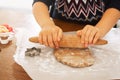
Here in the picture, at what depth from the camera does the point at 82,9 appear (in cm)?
80

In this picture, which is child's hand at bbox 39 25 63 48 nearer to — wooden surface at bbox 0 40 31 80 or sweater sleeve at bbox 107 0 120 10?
wooden surface at bbox 0 40 31 80

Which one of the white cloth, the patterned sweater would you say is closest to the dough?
the white cloth

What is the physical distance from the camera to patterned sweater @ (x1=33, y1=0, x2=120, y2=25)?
793mm

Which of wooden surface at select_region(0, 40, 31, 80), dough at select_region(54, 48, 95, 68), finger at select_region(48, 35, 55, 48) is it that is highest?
finger at select_region(48, 35, 55, 48)

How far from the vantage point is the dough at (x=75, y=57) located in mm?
565

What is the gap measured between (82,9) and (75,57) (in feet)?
0.86

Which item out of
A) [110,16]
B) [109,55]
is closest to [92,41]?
[109,55]

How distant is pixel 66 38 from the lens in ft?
2.05

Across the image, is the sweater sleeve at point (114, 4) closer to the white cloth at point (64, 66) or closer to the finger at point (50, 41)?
the white cloth at point (64, 66)

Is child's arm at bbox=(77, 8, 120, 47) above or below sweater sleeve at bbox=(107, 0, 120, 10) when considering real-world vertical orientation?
below

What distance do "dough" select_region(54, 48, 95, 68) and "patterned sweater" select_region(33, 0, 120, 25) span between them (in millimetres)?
212

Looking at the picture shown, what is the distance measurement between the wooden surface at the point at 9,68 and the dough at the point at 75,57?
0.33ft

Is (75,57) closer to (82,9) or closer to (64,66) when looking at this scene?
(64,66)

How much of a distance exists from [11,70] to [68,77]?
15 centimetres
